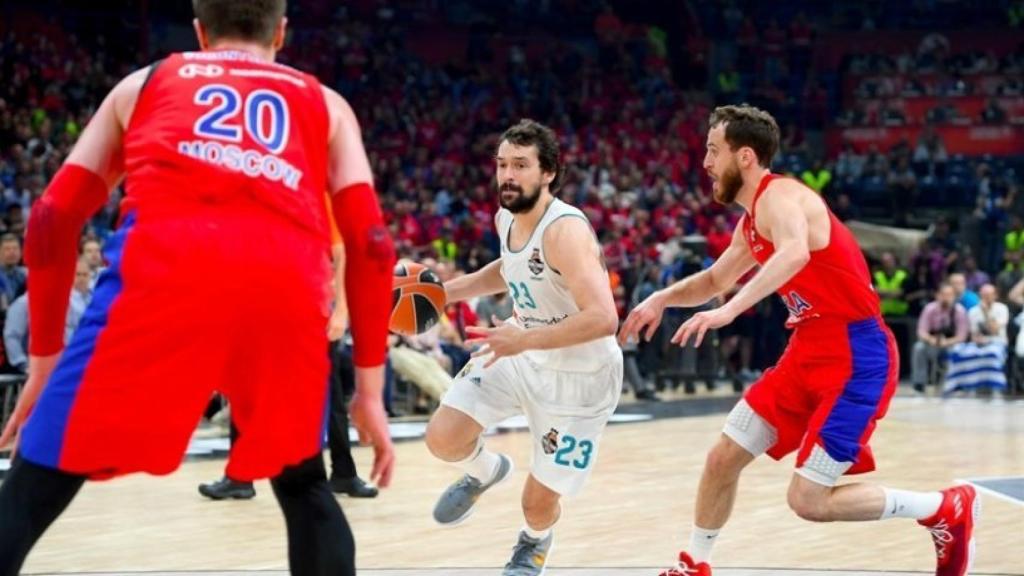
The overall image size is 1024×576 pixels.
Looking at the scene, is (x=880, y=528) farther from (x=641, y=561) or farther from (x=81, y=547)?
(x=81, y=547)

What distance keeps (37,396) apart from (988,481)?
7.33 m

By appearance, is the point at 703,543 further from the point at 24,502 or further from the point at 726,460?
the point at 24,502

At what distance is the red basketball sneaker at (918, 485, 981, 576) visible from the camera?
5.92 meters

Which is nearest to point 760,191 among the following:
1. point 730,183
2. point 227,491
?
point 730,183

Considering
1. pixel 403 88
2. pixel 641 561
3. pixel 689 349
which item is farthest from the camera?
pixel 403 88

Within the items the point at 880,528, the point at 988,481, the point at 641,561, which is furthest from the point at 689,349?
the point at 641,561

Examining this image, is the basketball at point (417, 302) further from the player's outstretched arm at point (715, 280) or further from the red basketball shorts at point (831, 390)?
the red basketball shorts at point (831, 390)

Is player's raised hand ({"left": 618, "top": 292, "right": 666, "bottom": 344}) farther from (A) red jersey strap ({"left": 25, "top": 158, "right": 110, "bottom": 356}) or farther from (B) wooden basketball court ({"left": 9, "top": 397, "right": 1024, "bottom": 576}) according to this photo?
(A) red jersey strap ({"left": 25, "top": 158, "right": 110, "bottom": 356})

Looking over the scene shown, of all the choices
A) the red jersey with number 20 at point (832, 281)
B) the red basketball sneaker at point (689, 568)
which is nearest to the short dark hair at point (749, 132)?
the red jersey with number 20 at point (832, 281)

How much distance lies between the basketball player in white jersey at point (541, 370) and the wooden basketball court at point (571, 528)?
0.57m

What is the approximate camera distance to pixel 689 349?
17.1 m

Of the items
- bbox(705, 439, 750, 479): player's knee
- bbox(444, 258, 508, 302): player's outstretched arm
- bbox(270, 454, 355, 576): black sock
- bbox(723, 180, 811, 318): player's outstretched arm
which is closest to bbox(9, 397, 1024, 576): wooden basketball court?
bbox(705, 439, 750, 479): player's knee

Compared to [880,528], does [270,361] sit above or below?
above

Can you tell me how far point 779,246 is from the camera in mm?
5625
